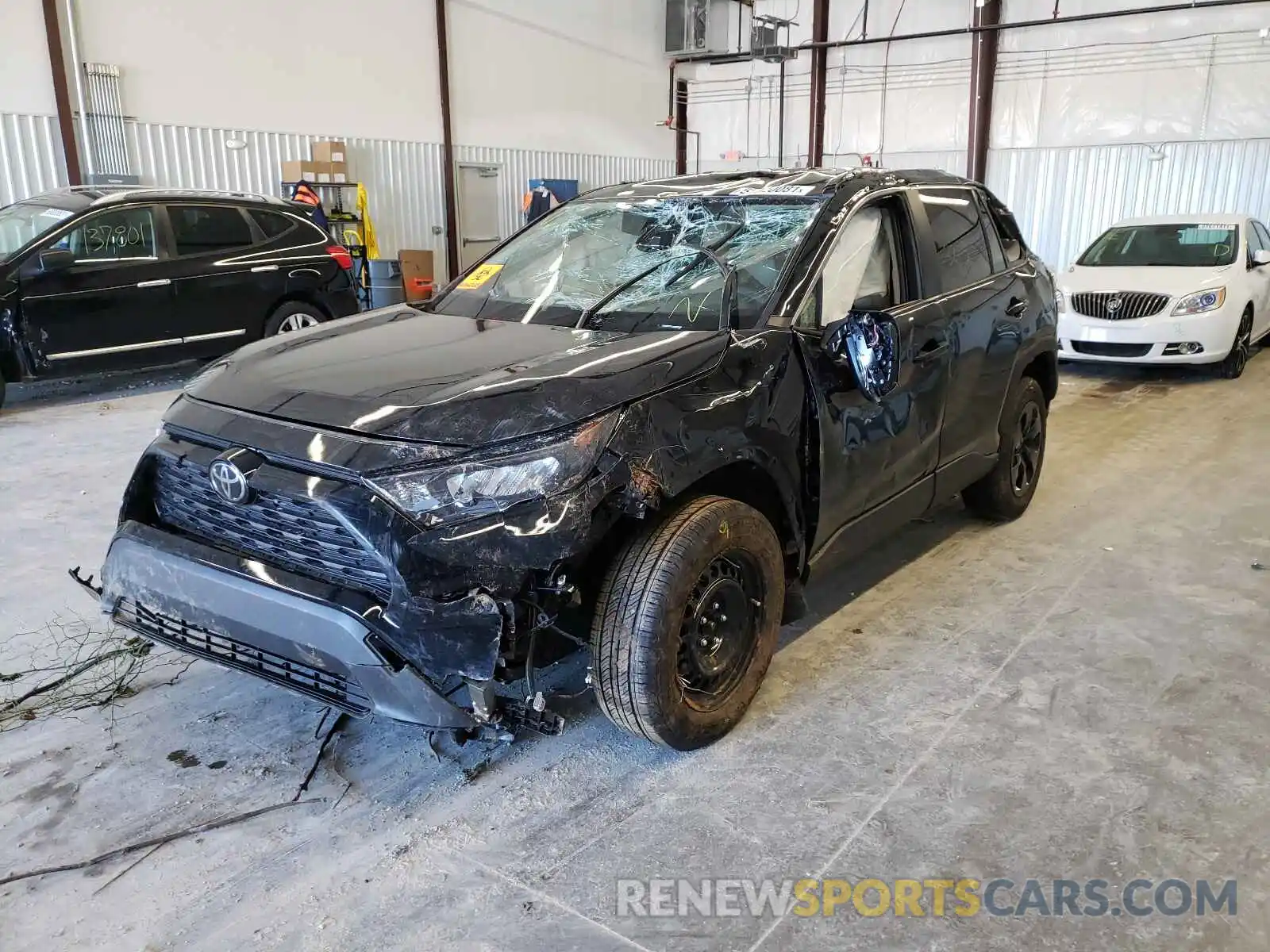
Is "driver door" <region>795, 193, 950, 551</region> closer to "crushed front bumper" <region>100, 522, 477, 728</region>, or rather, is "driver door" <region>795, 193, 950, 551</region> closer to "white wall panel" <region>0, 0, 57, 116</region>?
"crushed front bumper" <region>100, 522, 477, 728</region>

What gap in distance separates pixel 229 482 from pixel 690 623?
121 centimetres

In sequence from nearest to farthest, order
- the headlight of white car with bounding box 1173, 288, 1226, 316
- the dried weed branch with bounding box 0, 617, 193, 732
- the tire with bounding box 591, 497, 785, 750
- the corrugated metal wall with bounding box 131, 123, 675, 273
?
the tire with bounding box 591, 497, 785, 750 → the dried weed branch with bounding box 0, 617, 193, 732 → the headlight of white car with bounding box 1173, 288, 1226, 316 → the corrugated metal wall with bounding box 131, 123, 675, 273

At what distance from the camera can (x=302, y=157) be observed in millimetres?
11719

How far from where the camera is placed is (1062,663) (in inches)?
127

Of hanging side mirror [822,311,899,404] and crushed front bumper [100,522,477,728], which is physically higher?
hanging side mirror [822,311,899,404]

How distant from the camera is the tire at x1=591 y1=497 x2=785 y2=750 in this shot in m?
2.36

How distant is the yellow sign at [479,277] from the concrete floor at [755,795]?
1595 millimetres

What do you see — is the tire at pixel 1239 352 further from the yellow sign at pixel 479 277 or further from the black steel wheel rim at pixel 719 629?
the black steel wheel rim at pixel 719 629

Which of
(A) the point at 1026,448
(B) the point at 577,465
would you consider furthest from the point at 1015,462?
(B) the point at 577,465

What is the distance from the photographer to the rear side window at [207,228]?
7.68m

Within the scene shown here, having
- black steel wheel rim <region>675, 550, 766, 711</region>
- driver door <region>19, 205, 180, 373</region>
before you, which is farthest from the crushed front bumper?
driver door <region>19, 205, 180, 373</region>

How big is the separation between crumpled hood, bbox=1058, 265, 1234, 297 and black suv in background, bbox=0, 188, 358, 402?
21.7ft

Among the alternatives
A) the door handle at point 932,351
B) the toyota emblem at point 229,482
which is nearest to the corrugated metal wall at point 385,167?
the toyota emblem at point 229,482

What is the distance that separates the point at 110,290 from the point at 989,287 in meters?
6.39
